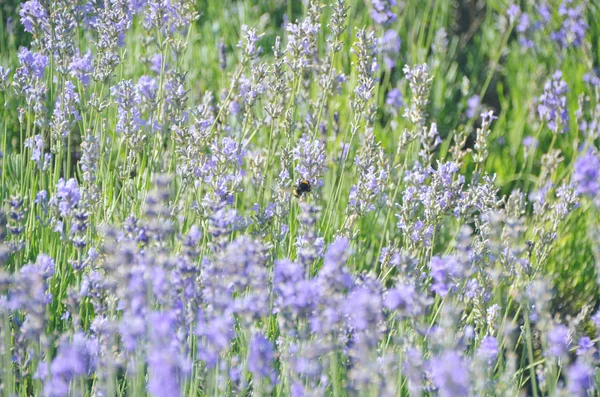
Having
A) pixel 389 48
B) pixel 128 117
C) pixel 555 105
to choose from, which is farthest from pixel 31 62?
pixel 555 105

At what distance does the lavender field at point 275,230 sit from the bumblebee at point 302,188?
0.7 inches

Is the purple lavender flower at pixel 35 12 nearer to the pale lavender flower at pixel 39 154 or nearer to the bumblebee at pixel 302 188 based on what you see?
the pale lavender flower at pixel 39 154

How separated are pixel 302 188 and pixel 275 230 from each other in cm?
18

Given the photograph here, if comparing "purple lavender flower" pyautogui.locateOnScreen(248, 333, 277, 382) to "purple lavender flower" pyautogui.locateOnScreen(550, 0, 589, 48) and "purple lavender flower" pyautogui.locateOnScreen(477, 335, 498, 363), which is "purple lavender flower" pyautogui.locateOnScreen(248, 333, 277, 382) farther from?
"purple lavender flower" pyautogui.locateOnScreen(550, 0, 589, 48)

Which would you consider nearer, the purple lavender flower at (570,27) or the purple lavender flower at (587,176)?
the purple lavender flower at (587,176)

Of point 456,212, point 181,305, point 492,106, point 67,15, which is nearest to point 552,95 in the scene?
point 456,212

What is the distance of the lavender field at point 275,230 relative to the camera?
177cm

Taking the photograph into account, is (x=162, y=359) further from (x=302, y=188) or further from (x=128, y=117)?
(x=302, y=188)

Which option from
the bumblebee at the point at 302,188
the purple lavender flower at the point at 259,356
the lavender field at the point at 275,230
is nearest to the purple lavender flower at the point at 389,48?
the lavender field at the point at 275,230

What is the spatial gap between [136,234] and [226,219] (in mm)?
288

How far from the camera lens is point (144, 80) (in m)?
3.41

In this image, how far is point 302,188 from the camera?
292 cm

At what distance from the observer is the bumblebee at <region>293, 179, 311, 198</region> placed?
9.53 ft

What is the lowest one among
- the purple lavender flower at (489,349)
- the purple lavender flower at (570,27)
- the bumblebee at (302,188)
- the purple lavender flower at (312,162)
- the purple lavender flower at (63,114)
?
the purple lavender flower at (489,349)
